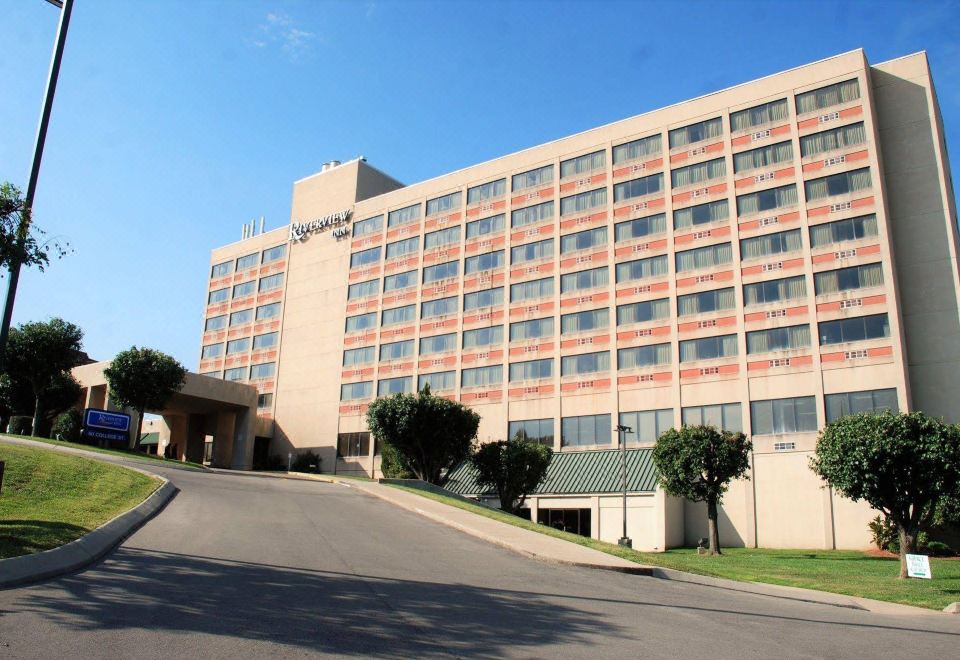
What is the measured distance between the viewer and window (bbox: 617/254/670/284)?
174 ft

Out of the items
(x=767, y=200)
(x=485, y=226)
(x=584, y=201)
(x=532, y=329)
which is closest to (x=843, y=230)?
(x=767, y=200)

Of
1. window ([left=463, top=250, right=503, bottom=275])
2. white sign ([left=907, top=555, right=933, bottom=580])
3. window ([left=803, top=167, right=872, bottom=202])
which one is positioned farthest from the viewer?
window ([left=463, top=250, right=503, bottom=275])

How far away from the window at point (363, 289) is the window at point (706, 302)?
29.7 meters

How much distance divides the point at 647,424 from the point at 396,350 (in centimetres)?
2485

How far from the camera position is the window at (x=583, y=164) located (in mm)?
58281

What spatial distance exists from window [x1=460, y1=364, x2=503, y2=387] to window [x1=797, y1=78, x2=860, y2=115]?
28310 millimetres

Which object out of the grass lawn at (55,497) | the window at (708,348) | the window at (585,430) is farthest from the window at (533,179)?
the grass lawn at (55,497)

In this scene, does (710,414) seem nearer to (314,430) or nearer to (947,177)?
(947,177)

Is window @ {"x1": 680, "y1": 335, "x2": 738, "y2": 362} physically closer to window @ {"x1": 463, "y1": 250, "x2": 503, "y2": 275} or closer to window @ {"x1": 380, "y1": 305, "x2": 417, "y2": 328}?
window @ {"x1": 463, "y1": 250, "x2": 503, "y2": 275}

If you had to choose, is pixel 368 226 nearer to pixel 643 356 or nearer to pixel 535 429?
pixel 535 429

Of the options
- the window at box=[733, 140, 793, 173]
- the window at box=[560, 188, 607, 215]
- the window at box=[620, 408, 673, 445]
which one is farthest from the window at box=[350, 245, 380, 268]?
the window at box=[733, 140, 793, 173]

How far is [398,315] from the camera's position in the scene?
222 feet

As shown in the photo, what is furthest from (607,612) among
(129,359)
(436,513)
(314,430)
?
(314,430)

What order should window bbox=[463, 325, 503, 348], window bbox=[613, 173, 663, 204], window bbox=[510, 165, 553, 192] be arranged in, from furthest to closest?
window bbox=[510, 165, 553, 192]
window bbox=[463, 325, 503, 348]
window bbox=[613, 173, 663, 204]
